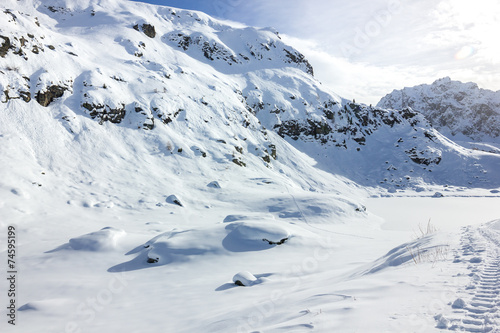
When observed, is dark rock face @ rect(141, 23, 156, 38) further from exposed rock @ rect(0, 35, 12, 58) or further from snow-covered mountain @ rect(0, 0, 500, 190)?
exposed rock @ rect(0, 35, 12, 58)

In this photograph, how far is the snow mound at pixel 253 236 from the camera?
9.73 metres

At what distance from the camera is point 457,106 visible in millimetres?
154250

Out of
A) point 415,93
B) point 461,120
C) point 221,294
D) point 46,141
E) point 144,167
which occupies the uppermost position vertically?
point 415,93

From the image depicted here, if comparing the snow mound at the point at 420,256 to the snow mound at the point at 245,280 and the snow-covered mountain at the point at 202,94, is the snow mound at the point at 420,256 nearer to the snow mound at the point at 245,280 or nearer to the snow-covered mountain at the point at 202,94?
the snow mound at the point at 245,280

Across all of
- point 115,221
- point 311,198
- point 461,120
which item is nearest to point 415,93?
point 461,120

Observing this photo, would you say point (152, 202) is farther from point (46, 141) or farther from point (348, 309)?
point (348, 309)

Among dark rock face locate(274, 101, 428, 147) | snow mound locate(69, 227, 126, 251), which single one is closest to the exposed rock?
snow mound locate(69, 227, 126, 251)

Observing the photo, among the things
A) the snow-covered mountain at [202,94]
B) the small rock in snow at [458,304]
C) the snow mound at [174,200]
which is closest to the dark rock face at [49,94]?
the snow-covered mountain at [202,94]

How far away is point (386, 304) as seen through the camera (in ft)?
10.3

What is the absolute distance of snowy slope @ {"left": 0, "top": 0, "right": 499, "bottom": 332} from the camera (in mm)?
5211

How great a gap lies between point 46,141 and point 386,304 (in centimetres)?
2378

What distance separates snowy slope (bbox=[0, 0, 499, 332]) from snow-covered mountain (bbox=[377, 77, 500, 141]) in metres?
125

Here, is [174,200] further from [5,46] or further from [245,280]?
[5,46]

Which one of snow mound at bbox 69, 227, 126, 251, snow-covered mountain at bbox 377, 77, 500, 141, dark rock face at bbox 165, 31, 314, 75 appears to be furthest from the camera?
snow-covered mountain at bbox 377, 77, 500, 141
